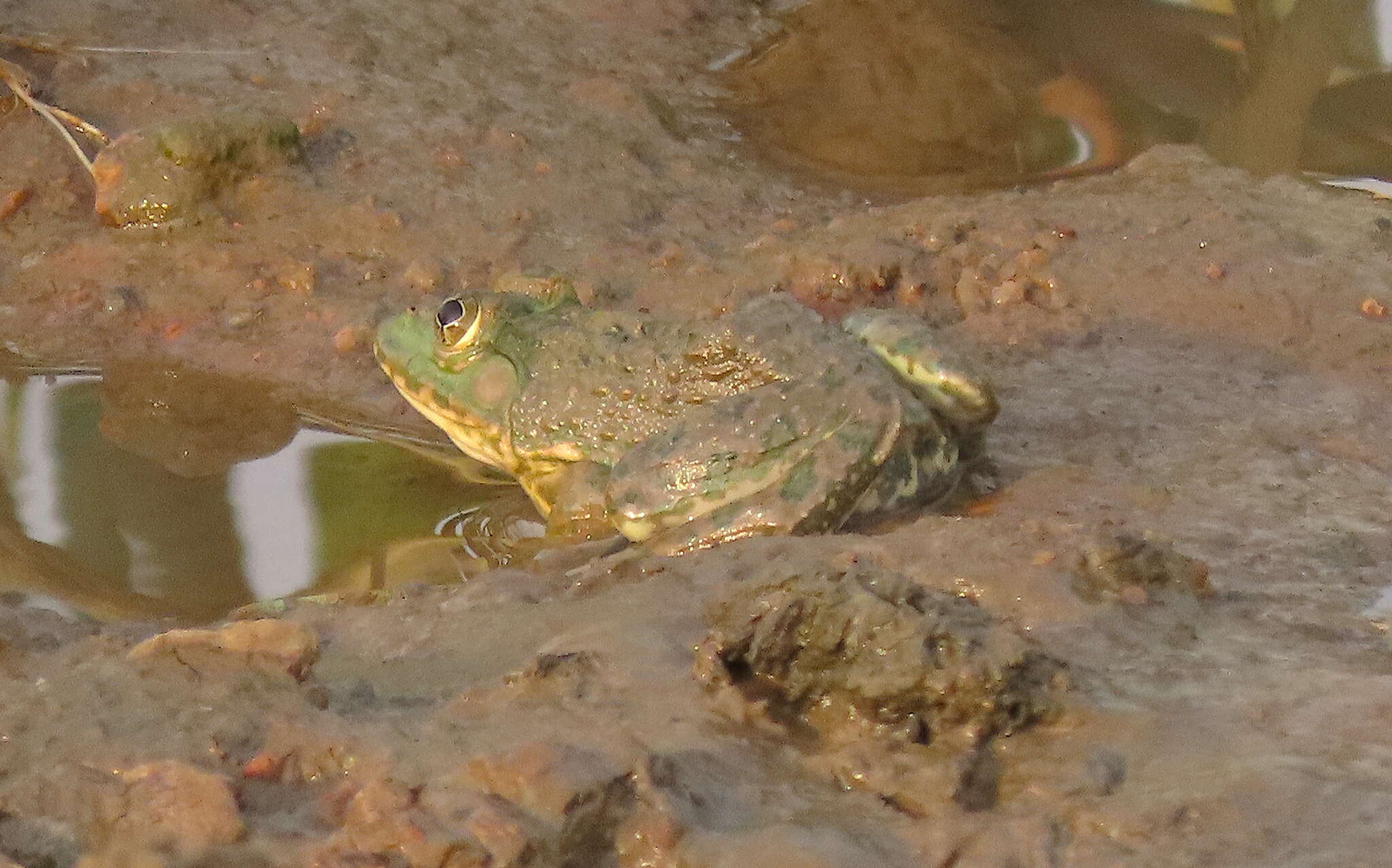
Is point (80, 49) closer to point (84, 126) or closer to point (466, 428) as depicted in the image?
point (84, 126)

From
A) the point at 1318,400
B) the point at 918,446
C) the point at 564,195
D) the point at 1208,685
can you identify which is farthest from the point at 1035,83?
the point at 1208,685

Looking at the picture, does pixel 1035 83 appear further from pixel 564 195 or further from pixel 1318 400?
pixel 1318 400

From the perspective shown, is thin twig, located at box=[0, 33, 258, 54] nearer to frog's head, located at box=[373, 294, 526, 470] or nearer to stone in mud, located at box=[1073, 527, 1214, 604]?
frog's head, located at box=[373, 294, 526, 470]

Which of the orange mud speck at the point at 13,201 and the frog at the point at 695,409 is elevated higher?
the frog at the point at 695,409

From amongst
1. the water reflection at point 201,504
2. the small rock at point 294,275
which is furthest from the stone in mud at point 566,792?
the small rock at point 294,275

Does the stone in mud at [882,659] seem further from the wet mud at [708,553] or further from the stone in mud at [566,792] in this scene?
the stone in mud at [566,792]

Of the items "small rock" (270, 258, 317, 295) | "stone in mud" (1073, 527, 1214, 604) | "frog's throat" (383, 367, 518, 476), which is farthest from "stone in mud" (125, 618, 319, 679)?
"small rock" (270, 258, 317, 295)
